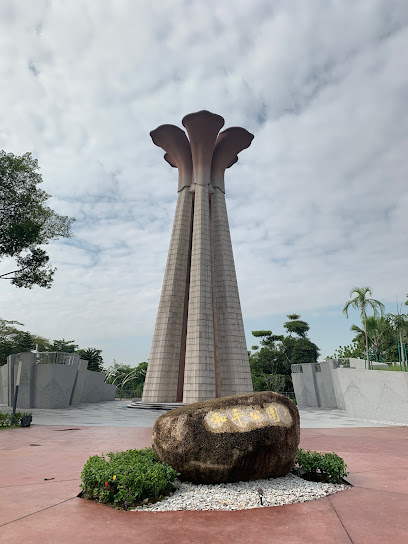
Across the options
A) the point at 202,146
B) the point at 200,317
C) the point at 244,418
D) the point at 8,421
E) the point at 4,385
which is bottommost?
the point at 8,421

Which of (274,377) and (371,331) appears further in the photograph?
(274,377)

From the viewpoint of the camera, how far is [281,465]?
706 cm

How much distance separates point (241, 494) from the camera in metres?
6.21

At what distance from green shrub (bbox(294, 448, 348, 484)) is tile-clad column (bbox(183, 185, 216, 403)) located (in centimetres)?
2117

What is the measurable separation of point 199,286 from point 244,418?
24.2m

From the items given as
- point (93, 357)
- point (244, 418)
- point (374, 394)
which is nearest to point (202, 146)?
point (374, 394)

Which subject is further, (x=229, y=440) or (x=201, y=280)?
(x=201, y=280)

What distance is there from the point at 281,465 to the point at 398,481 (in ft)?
7.80

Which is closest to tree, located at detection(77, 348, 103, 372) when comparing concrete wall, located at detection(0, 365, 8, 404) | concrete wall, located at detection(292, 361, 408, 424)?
concrete wall, located at detection(0, 365, 8, 404)

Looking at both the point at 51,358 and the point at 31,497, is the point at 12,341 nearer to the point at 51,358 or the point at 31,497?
the point at 51,358

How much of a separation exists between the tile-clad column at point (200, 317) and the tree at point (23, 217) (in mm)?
10639

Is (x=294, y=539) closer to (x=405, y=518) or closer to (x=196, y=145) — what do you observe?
(x=405, y=518)

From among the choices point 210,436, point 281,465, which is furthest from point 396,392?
point 210,436

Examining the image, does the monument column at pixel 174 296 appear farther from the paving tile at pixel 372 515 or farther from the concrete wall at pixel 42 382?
the paving tile at pixel 372 515
